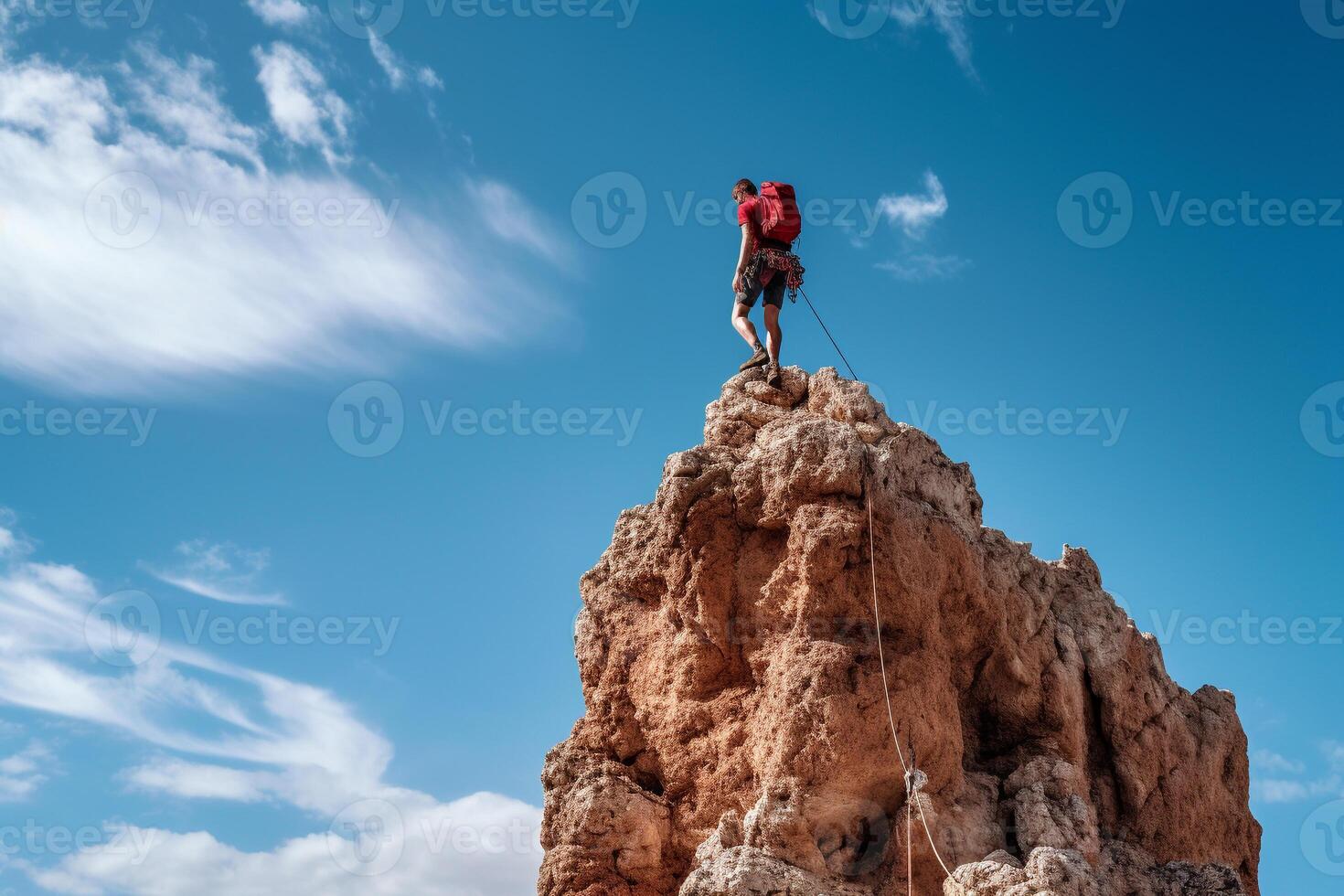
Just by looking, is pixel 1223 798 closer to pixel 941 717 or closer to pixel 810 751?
pixel 941 717

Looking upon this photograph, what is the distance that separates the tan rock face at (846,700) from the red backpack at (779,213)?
2219 millimetres

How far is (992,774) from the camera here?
12.1 metres

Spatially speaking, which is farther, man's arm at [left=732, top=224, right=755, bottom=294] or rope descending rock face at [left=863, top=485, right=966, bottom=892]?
man's arm at [left=732, top=224, right=755, bottom=294]

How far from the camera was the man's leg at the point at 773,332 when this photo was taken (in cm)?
1444

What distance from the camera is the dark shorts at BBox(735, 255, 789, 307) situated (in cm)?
1505

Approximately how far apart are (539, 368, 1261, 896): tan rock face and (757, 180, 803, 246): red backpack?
7.28 feet

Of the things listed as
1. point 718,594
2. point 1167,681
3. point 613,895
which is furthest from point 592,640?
point 1167,681

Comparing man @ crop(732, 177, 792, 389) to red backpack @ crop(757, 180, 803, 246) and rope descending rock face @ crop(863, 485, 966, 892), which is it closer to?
red backpack @ crop(757, 180, 803, 246)

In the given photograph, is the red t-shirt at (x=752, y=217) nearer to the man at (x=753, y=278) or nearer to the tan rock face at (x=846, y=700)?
the man at (x=753, y=278)

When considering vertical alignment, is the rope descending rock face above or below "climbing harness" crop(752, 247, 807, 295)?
below

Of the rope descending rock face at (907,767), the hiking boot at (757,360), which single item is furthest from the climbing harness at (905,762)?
the hiking boot at (757,360)

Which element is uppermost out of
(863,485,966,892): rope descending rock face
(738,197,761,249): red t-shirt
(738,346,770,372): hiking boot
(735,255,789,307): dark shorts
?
(738,197,761,249): red t-shirt

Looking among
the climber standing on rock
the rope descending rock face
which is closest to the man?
the climber standing on rock

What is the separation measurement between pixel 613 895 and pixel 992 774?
12.6 ft
